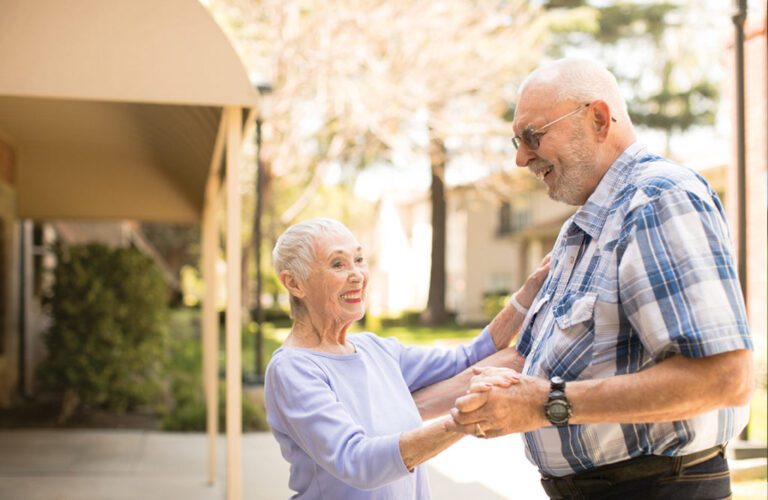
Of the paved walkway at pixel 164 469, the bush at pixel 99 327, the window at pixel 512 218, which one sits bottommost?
the paved walkway at pixel 164 469

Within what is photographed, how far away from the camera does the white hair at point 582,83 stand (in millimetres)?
2445

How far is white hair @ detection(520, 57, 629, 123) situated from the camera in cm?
245

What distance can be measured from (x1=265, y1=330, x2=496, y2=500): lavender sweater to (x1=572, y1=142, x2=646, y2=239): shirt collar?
77cm

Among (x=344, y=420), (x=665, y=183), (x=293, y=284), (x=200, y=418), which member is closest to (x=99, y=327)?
(x=200, y=418)

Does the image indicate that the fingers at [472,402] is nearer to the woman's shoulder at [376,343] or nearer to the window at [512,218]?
the woman's shoulder at [376,343]

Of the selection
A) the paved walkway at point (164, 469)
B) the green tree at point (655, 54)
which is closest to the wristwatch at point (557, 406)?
the paved walkway at point (164, 469)

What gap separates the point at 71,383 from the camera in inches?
412

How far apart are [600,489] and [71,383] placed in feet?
30.1

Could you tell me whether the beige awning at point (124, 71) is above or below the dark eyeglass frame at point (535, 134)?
above

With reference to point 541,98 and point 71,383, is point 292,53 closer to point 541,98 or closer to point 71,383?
point 71,383

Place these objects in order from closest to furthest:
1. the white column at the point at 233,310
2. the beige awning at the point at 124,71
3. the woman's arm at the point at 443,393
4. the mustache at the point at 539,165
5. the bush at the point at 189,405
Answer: the mustache at the point at 539,165, the woman's arm at the point at 443,393, the beige awning at the point at 124,71, the white column at the point at 233,310, the bush at the point at 189,405

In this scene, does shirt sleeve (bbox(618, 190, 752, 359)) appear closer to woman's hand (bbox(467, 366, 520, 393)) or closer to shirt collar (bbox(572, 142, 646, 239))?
shirt collar (bbox(572, 142, 646, 239))

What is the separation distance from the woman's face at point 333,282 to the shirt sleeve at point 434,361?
349mm

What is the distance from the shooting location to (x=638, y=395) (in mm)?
2059
